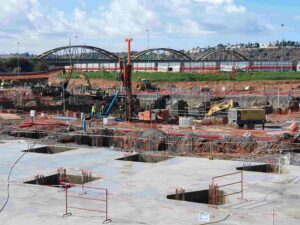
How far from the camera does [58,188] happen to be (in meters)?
21.4

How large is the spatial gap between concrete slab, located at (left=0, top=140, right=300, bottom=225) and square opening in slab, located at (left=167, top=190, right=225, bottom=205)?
0.42 meters

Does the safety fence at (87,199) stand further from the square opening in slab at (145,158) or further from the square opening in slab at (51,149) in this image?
the square opening in slab at (51,149)

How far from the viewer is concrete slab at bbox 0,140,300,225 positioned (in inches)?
680

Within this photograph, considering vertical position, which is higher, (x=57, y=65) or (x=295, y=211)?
(x=57, y=65)

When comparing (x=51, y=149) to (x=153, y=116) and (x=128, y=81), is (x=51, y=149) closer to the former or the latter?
(x=128, y=81)

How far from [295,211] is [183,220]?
4222 millimetres

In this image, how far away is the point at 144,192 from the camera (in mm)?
20734

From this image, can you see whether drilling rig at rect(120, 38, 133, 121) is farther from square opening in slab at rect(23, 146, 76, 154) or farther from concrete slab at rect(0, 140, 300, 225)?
concrete slab at rect(0, 140, 300, 225)

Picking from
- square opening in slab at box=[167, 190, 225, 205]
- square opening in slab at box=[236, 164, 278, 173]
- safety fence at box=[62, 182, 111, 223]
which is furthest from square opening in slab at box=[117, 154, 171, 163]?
square opening in slab at box=[167, 190, 225, 205]

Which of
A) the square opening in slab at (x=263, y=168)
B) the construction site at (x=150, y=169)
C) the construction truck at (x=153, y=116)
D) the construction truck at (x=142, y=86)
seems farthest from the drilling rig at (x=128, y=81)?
the construction truck at (x=142, y=86)

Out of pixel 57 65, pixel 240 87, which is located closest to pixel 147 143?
pixel 240 87

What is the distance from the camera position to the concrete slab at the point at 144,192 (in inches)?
680

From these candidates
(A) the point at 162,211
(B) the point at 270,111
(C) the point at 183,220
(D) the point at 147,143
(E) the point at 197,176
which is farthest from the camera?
(B) the point at 270,111

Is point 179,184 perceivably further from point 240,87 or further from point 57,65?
point 57,65
